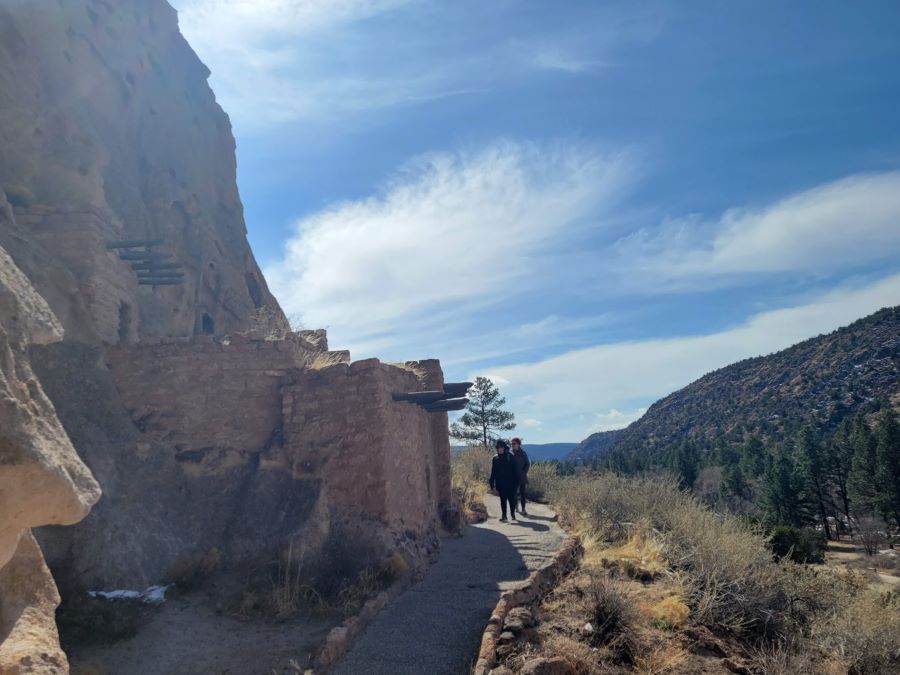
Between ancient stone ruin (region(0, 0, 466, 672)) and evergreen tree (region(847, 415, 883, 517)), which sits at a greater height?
ancient stone ruin (region(0, 0, 466, 672))

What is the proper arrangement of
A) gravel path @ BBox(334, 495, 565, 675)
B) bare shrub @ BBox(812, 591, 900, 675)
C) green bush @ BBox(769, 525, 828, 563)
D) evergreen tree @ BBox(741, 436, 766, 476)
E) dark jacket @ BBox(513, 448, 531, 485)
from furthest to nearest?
evergreen tree @ BBox(741, 436, 766, 476)
green bush @ BBox(769, 525, 828, 563)
dark jacket @ BBox(513, 448, 531, 485)
bare shrub @ BBox(812, 591, 900, 675)
gravel path @ BBox(334, 495, 565, 675)

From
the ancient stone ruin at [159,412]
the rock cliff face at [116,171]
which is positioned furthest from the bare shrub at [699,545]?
the rock cliff face at [116,171]

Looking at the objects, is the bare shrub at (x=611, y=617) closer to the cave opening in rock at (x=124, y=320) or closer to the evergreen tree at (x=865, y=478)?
the cave opening in rock at (x=124, y=320)

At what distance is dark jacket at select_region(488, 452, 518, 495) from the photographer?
41.7 ft

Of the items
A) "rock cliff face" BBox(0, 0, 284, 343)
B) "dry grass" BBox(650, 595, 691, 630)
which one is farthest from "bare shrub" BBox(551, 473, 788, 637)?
"rock cliff face" BBox(0, 0, 284, 343)

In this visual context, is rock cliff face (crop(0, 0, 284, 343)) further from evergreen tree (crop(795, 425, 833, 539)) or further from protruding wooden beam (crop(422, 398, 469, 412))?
evergreen tree (crop(795, 425, 833, 539))

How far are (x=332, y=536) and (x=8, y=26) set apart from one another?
11.4 metres

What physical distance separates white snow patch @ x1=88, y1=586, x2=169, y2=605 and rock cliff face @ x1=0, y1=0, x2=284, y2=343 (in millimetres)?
3660

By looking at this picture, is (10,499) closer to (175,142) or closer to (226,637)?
(226,637)

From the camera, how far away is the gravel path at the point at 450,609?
573cm

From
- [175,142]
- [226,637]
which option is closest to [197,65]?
[175,142]

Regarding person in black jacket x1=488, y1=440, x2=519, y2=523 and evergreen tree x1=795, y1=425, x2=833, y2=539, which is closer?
person in black jacket x1=488, y1=440, x2=519, y2=523

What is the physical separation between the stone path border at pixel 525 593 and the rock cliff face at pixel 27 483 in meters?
3.36

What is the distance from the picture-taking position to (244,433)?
8.83m
